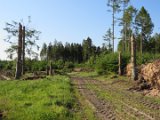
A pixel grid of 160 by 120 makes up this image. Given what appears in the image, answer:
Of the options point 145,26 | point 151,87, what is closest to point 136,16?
point 145,26

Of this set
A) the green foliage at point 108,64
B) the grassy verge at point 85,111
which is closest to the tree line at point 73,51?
the green foliage at point 108,64

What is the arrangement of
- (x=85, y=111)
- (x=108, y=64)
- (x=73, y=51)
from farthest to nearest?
(x=73, y=51), (x=108, y=64), (x=85, y=111)

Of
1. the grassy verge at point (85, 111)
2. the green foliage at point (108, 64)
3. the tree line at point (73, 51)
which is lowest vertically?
the grassy verge at point (85, 111)

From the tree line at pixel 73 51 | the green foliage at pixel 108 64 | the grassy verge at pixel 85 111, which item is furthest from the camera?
the tree line at pixel 73 51

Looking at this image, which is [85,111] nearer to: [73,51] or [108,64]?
[108,64]

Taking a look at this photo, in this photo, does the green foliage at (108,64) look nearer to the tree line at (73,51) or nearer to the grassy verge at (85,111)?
the grassy verge at (85,111)

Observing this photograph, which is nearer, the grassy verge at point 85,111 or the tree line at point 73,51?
the grassy verge at point 85,111

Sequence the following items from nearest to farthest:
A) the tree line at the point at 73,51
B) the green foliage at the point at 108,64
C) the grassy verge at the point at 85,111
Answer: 1. the grassy verge at the point at 85,111
2. the green foliage at the point at 108,64
3. the tree line at the point at 73,51

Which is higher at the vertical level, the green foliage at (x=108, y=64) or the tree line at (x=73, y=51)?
the tree line at (x=73, y=51)

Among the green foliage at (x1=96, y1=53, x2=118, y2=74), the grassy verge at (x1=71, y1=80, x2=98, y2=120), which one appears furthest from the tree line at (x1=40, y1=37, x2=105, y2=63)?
the grassy verge at (x1=71, y1=80, x2=98, y2=120)

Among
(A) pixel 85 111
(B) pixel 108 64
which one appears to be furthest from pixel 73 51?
(A) pixel 85 111

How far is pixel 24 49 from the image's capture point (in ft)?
128

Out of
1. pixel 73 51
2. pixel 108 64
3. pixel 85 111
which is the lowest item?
pixel 85 111

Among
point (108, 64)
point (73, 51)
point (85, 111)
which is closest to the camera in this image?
point (85, 111)
